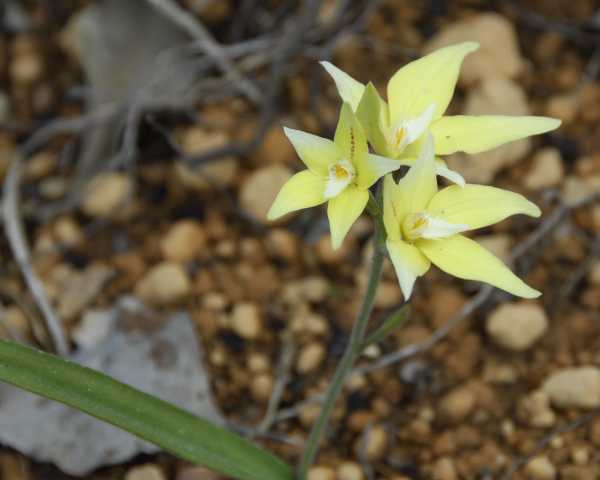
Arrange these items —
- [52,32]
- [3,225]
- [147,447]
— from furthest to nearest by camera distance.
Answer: [52,32] → [3,225] → [147,447]

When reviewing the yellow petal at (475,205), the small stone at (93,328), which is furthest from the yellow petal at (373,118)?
the small stone at (93,328)

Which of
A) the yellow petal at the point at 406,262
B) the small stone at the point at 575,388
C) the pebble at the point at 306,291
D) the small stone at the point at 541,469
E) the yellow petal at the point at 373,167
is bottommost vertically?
the small stone at the point at 541,469

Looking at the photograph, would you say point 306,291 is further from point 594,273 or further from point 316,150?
point 316,150

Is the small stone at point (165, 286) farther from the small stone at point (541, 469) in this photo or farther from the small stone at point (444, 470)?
the small stone at point (541, 469)

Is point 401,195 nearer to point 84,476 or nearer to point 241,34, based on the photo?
point 84,476

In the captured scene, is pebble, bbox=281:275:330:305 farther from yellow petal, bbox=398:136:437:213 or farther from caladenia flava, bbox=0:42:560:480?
yellow petal, bbox=398:136:437:213

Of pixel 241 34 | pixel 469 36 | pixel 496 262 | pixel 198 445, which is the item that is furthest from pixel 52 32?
pixel 496 262
